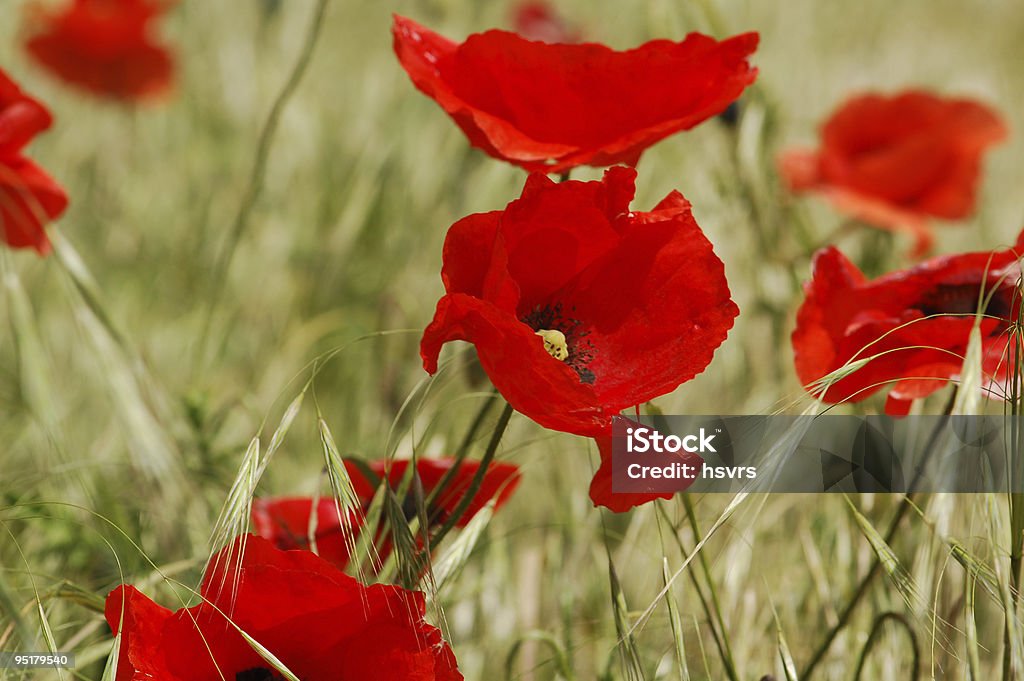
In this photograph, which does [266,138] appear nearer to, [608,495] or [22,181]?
[22,181]

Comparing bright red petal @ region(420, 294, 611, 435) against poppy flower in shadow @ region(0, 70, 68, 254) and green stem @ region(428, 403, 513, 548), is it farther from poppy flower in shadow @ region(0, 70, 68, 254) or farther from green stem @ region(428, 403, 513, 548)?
poppy flower in shadow @ region(0, 70, 68, 254)

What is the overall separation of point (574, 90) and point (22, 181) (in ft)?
1.27

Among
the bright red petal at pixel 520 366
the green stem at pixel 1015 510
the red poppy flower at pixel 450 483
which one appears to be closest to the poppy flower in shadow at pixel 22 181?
the red poppy flower at pixel 450 483

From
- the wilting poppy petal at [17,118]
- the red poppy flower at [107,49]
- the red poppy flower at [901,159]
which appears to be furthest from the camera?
the red poppy flower at [107,49]

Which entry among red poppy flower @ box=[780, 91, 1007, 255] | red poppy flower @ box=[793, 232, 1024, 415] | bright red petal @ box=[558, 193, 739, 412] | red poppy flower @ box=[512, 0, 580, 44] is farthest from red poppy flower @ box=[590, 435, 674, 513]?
red poppy flower @ box=[512, 0, 580, 44]

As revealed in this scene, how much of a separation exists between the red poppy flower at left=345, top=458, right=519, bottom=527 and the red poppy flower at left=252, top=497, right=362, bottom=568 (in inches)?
1.0

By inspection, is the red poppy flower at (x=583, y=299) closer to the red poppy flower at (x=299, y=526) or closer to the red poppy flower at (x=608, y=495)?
the red poppy flower at (x=608, y=495)

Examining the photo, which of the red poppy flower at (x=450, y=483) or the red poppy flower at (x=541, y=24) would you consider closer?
the red poppy flower at (x=450, y=483)

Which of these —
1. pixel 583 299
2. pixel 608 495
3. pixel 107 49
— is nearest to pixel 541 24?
pixel 107 49

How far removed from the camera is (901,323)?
61 centimetres

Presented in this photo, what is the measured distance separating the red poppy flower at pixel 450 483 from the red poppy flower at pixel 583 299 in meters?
0.10

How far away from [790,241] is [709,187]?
14 cm

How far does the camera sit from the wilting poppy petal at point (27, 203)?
0.75m

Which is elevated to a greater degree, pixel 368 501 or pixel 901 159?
pixel 901 159
